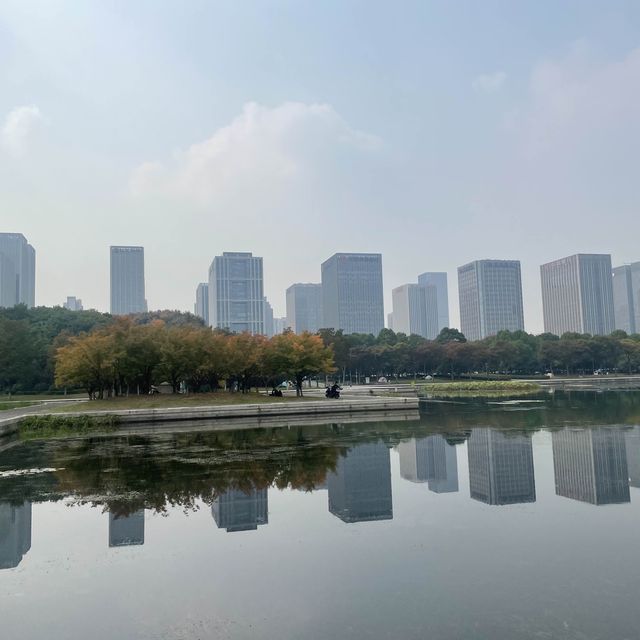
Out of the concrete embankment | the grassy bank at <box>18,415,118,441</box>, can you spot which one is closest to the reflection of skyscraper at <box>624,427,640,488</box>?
the concrete embankment

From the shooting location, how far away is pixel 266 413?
36.9 metres

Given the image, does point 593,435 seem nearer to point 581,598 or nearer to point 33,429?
point 581,598

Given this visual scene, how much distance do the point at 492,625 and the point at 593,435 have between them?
18050 millimetres

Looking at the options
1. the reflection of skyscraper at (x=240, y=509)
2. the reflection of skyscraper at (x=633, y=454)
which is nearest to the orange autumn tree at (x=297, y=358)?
the reflection of skyscraper at (x=633, y=454)

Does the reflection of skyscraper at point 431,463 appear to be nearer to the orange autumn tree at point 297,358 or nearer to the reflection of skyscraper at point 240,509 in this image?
the reflection of skyscraper at point 240,509

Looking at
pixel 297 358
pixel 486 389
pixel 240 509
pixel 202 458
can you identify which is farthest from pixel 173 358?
pixel 486 389

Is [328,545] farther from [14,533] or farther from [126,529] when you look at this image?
[14,533]

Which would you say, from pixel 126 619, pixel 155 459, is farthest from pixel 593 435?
pixel 126 619

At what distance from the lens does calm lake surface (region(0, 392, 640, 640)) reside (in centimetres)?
669

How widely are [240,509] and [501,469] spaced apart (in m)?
7.83

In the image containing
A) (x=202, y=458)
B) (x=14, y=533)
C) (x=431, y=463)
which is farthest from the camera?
(x=202, y=458)

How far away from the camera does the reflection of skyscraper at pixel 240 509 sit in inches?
437

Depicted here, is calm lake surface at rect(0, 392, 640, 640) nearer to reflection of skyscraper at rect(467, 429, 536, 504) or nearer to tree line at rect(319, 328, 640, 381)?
reflection of skyscraper at rect(467, 429, 536, 504)

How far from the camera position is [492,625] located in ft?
20.9
